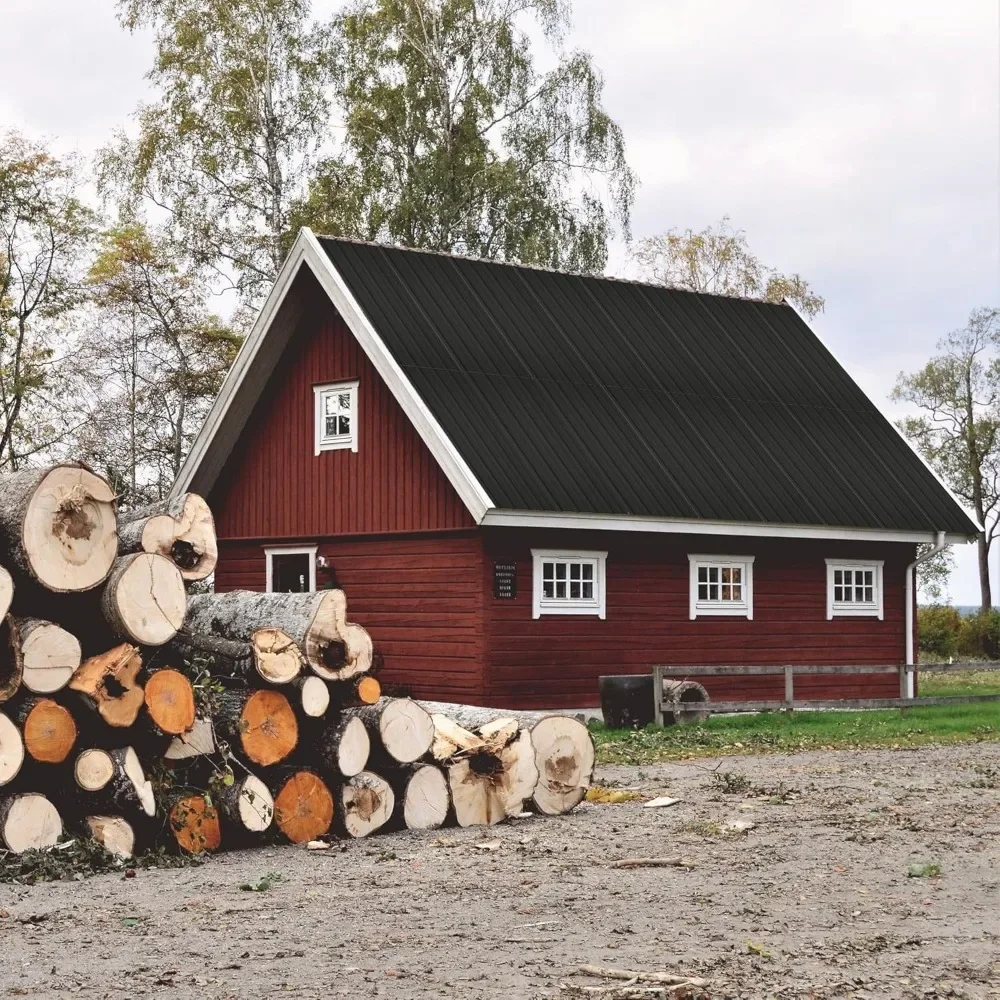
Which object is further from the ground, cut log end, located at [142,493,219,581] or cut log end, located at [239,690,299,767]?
cut log end, located at [142,493,219,581]

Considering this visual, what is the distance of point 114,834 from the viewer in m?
11.1

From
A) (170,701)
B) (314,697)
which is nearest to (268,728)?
(314,697)

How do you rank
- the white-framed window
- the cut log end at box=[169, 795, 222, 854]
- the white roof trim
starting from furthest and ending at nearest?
the white-framed window, the white roof trim, the cut log end at box=[169, 795, 222, 854]

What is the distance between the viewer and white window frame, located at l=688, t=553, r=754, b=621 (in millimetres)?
24453

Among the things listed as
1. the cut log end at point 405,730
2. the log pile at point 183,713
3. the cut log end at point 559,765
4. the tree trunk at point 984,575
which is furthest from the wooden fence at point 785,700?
the tree trunk at point 984,575

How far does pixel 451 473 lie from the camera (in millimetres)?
21250

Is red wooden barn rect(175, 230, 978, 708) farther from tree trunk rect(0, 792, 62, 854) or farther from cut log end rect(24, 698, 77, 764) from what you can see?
tree trunk rect(0, 792, 62, 854)

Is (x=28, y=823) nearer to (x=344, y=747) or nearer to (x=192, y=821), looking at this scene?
(x=192, y=821)

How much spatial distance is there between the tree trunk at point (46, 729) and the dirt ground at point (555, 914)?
2.87 feet

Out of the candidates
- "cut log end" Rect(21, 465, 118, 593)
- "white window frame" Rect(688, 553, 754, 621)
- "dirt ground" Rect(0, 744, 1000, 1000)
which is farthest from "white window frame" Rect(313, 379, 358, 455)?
"cut log end" Rect(21, 465, 118, 593)

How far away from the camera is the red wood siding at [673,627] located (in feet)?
73.5

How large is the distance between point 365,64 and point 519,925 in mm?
34523

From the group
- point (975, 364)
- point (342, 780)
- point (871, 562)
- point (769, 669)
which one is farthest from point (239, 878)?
point (975, 364)

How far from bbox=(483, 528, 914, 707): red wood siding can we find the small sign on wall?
0.25 ft
